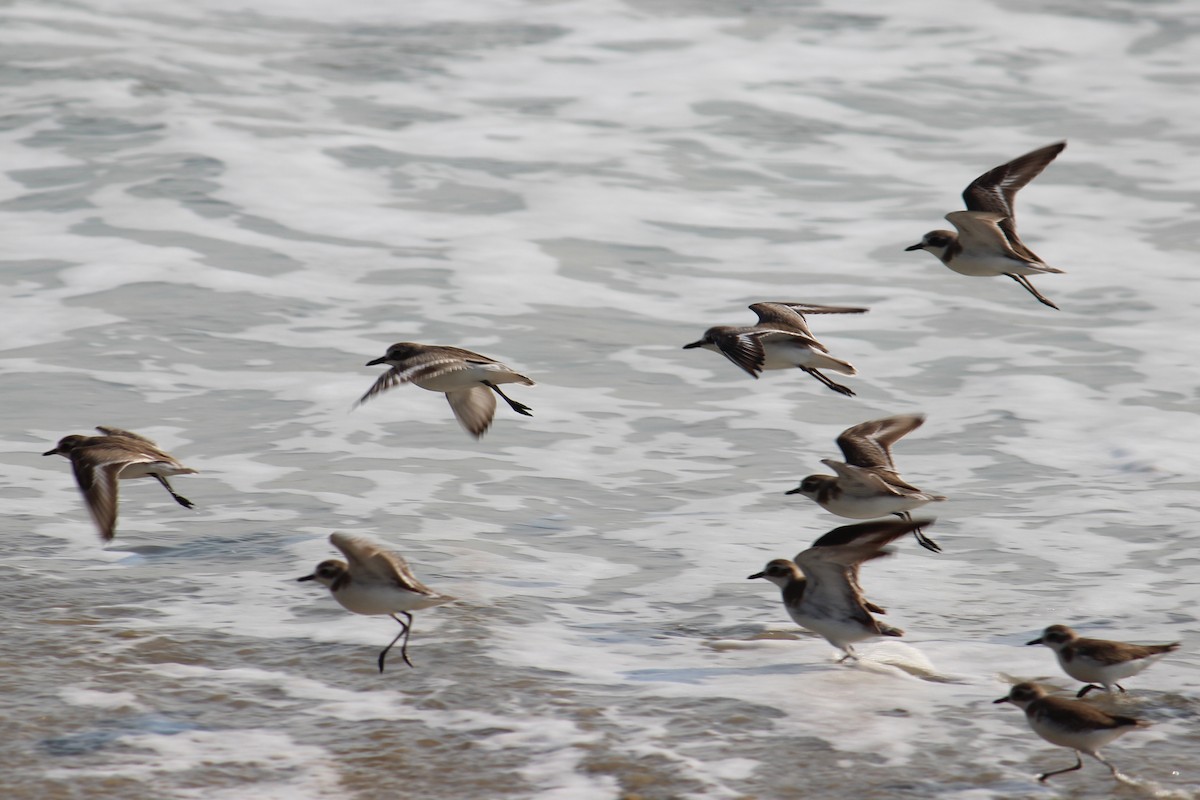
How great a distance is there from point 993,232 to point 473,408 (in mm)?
2719

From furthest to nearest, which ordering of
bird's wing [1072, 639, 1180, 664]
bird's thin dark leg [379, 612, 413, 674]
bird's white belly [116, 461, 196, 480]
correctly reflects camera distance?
bird's white belly [116, 461, 196, 480]
bird's thin dark leg [379, 612, 413, 674]
bird's wing [1072, 639, 1180, 664]

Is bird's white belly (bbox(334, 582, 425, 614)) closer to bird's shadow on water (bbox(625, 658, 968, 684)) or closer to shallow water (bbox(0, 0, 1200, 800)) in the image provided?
shallow water (bbox(0, 0, 1200, 800))

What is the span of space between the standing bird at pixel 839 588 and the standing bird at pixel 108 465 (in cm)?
249

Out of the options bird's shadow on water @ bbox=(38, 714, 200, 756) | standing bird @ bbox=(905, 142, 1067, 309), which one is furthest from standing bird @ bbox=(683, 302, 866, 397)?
bird's shadow on water @ bbox=(38, 714, 200, 756)

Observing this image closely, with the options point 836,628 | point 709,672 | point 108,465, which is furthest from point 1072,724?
point 108,465

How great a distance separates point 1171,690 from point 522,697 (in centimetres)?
227

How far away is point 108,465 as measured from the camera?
592cm

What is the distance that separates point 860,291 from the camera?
11750 mm

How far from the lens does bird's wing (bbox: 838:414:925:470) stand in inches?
256

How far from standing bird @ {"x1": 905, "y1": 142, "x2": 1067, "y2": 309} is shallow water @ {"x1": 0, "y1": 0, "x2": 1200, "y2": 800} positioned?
1.19 metres

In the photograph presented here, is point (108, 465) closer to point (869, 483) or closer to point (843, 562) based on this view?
point (843, 562)

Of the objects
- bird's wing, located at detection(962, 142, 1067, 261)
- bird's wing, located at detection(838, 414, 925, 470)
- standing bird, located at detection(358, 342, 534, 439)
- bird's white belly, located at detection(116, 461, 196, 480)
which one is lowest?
bird's white belly, located at detection(116, 461, 196, 480)

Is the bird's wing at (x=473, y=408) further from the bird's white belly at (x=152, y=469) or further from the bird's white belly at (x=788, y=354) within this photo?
the bird's white belly at (x=152, y=469)

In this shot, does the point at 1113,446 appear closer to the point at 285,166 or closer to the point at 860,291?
the point at 860,291
